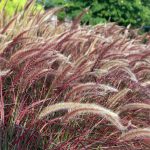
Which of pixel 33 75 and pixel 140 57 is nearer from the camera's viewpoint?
pixel 33 75

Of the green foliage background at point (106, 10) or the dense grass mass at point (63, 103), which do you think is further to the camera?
the green foliage background at point (106, 10)

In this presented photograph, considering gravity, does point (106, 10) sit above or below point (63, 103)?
below

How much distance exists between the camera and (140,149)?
277 cm

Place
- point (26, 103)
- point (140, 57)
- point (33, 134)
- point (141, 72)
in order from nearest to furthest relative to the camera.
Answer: point (33, 134), point (26, 103), point (141, 72), point (140, 57)

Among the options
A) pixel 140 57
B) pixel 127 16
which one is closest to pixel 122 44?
pixel 140 57

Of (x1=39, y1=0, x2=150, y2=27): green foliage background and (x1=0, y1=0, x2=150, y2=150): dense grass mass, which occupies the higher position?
(x1=0, y1=0, x2=150, y2=150): dense grass mass

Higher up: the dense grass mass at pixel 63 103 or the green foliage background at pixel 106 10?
the dense grass mass at pixel 63 103

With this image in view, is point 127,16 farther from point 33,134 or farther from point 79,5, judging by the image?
point 33,134

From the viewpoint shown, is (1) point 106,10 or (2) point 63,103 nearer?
(2) point 63,103

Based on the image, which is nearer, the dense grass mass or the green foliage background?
the dense grass mass

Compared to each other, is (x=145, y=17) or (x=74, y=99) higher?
(x=74, y=99)

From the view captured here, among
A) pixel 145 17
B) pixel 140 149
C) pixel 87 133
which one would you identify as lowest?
pixel 145 17

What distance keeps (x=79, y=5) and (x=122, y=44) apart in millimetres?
9342

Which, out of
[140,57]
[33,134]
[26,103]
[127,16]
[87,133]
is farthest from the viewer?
[127,16]
